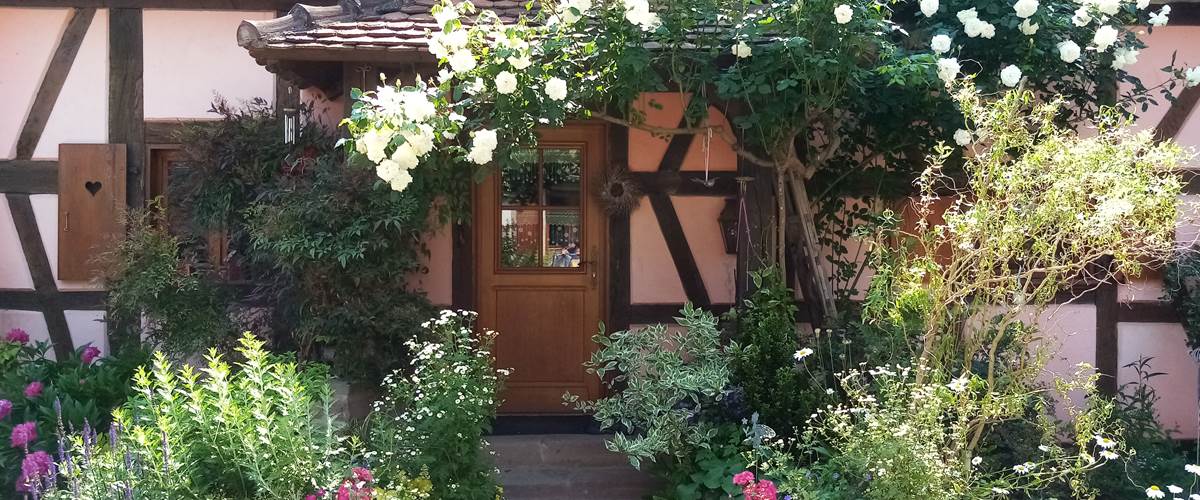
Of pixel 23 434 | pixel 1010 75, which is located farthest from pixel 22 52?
pixel 1010 75

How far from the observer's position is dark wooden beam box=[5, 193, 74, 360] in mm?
6699

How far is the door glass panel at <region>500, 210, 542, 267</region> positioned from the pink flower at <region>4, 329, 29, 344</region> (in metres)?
3.17

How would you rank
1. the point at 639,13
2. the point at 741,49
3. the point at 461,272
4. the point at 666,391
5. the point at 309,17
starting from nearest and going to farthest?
the point at 639,13 < the point at 741,49 < the point at 666,391 < the point at 309,17 < the point at 461,272

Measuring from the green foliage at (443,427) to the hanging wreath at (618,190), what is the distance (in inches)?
69.5

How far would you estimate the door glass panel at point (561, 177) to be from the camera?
250 inches

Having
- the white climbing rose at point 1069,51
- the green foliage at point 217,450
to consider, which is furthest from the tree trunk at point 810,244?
the green foliage at point 217,450

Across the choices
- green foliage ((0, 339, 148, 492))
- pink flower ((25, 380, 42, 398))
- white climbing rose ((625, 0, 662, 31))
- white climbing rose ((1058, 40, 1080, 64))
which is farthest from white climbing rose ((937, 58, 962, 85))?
pink flower ((25, 380, 42, 398))

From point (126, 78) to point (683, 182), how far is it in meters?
4.00

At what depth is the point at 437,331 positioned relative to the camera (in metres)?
5.49

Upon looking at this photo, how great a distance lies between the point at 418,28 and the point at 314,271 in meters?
1.59

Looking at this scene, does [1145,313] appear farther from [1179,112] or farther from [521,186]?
[521,186]

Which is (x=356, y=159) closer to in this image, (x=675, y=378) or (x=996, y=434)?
(x=675, y=378)

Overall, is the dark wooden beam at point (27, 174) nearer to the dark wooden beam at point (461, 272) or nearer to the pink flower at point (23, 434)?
the pink flower at point (23, 434)

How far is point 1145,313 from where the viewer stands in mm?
6457
